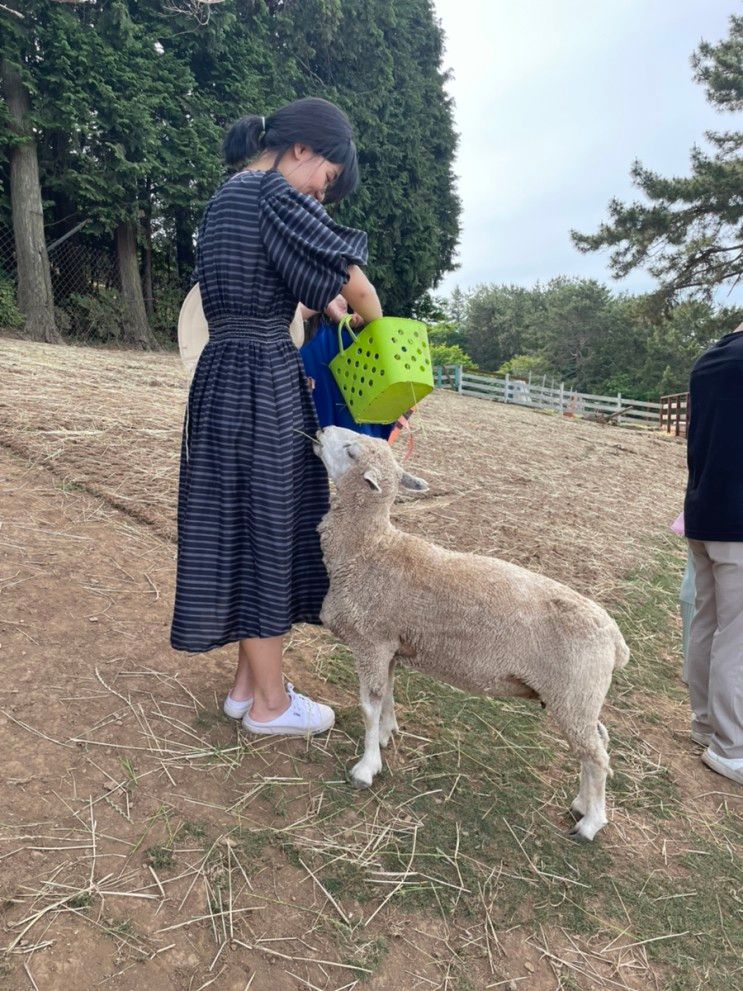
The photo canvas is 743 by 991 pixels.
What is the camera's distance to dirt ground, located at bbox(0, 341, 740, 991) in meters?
1.66

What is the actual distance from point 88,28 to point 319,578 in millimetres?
15146

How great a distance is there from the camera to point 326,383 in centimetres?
245

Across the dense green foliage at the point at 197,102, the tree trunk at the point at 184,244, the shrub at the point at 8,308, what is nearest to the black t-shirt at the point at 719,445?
the shrub at the point at 8,308

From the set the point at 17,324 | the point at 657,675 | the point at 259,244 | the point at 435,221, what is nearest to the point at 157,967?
the point at 259,244

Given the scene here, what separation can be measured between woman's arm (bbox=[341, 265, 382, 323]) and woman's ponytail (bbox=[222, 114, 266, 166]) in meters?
0.53

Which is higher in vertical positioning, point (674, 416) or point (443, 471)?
point (443, 471)

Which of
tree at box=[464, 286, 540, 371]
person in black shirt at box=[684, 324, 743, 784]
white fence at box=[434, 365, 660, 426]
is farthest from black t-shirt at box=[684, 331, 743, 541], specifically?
tree at box=[464, 286, 540, 371]

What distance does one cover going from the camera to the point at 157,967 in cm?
159

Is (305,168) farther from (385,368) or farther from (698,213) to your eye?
(698,213)

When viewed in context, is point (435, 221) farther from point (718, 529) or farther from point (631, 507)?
point (718, 529)

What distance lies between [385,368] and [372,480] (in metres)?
0.42

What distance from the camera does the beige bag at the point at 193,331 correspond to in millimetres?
2264

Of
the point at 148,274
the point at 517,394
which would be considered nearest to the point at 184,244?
the point at 148,274

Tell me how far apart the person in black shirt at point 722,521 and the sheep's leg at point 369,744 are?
5.34ft
